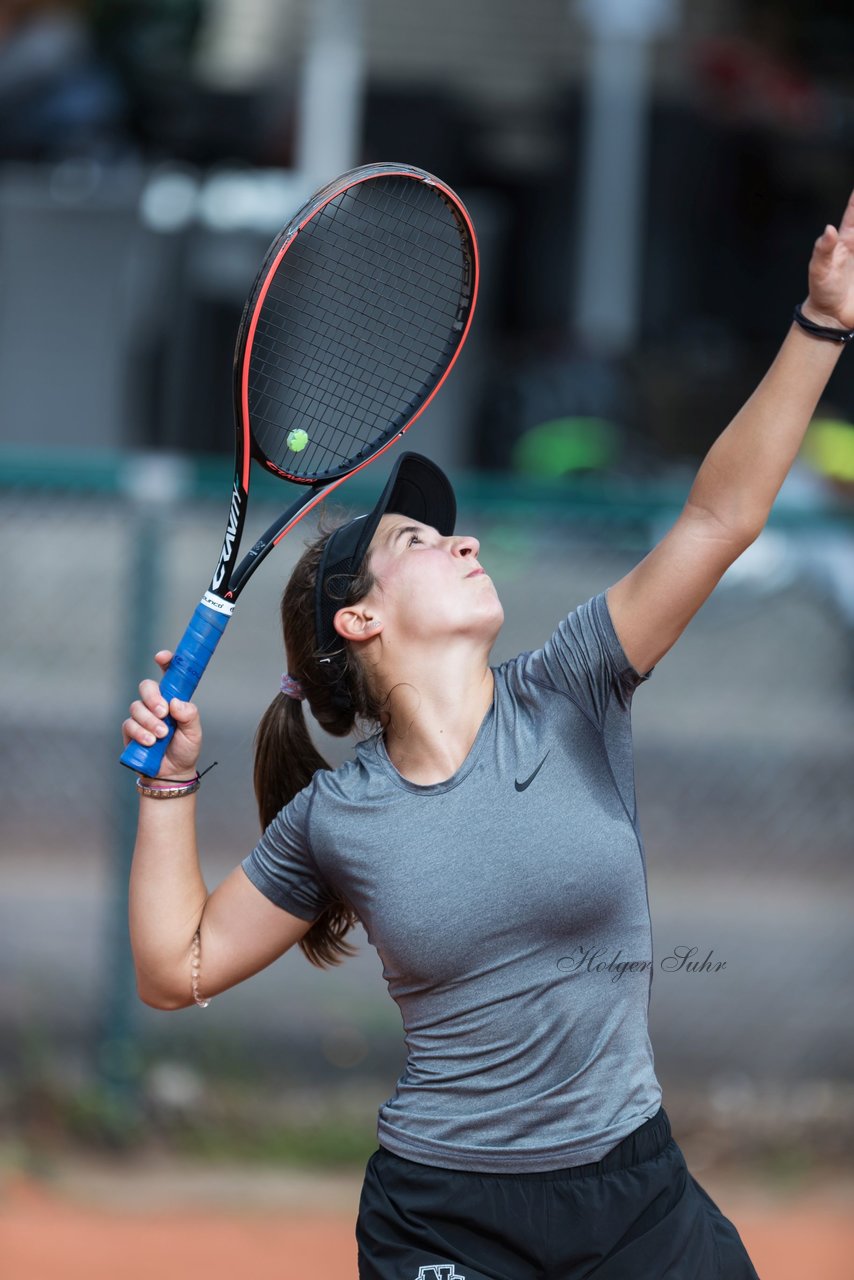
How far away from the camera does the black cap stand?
7.22 feet

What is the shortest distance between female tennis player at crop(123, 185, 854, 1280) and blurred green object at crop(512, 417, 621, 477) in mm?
4713

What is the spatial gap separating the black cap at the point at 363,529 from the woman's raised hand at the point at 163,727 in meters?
0.21

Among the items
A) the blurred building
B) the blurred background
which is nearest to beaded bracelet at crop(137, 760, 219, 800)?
the blurred background

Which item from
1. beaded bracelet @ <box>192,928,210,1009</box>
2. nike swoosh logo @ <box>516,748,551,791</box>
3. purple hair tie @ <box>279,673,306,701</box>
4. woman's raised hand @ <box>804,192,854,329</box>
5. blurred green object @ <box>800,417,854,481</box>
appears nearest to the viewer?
woman's raised hand @ <box>804,192,854,329</box>

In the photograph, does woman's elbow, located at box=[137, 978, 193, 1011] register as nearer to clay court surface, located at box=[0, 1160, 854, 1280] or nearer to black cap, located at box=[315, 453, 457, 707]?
black cap, located at box=[315, 453, 457, 707]

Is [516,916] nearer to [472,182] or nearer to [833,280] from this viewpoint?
[833,280]

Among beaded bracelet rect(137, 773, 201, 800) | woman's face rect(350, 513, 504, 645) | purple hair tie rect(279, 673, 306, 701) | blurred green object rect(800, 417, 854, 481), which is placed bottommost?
blurred green object rect(800, 417, 854, 481)

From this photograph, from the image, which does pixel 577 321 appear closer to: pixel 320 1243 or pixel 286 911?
pixel 320 1243

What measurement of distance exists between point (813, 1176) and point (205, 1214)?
1.64m

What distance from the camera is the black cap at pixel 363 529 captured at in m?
2.20

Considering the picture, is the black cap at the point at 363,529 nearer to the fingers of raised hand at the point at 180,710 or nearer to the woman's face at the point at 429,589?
the woman's face at the point at 429,589

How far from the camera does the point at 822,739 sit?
4.78 meters

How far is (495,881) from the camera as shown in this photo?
201cm

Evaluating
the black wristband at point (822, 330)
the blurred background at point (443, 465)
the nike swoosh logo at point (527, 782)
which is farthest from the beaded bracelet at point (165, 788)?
the blurred background at point (443, 465)
